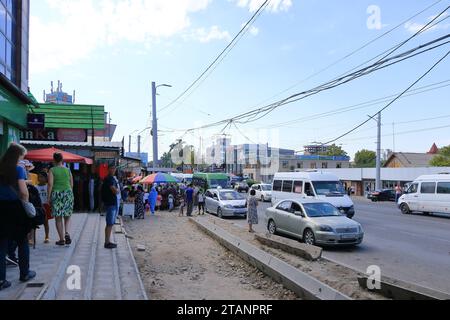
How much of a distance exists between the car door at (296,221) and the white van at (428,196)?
1208cm

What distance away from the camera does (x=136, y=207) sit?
65.6ft

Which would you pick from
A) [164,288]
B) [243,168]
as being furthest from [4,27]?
[243,168]

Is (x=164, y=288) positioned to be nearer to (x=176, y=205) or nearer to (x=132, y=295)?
(x=132, y=295)

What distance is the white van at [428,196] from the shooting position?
21.4 meters

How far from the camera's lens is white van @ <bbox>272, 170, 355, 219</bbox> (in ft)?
56.1

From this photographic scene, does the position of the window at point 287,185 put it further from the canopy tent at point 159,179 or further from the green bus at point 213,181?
the green bus at point 213,181

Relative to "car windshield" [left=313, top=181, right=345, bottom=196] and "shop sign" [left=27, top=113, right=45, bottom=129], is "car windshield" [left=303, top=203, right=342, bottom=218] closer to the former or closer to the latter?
"car windshield" [left=313, top=181, right=345, bottom=196]

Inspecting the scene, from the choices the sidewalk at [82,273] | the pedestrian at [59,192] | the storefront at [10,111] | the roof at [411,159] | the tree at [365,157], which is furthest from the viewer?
the tree at [365,157]

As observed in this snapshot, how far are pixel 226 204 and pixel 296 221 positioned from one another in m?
9.02

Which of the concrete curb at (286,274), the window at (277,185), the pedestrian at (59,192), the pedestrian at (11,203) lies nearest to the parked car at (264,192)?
the window at (277,185)

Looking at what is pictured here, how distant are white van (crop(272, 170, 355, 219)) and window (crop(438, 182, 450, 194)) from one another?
675cm

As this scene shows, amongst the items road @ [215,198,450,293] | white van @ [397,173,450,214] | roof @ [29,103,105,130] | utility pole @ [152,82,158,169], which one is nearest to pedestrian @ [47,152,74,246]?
road @ [215,198,450,293]
